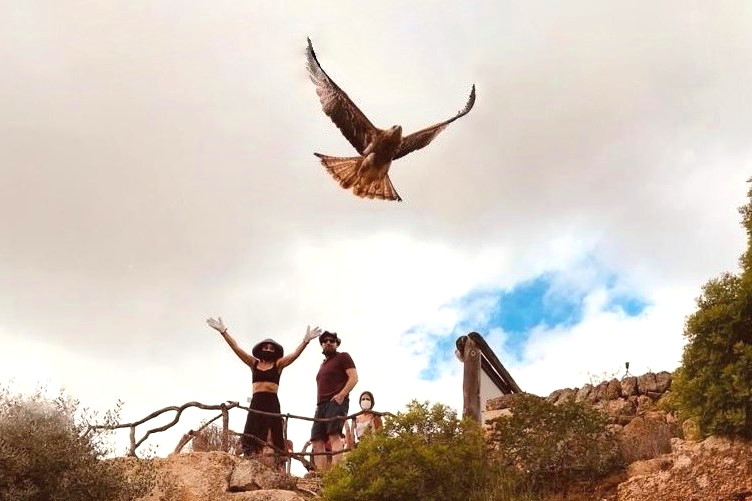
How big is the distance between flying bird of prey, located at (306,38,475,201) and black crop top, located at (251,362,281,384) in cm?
297

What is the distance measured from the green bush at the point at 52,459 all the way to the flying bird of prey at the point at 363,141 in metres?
5.15

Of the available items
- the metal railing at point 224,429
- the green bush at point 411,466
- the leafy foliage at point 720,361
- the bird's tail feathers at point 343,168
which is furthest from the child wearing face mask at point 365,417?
the leafy foliage at point 720,361

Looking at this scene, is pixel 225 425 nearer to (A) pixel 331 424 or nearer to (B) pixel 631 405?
(A) pixel 331 424

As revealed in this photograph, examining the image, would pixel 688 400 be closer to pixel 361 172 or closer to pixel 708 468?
pixel 708 468

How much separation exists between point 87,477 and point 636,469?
530cm

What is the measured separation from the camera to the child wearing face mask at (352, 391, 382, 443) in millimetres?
11445

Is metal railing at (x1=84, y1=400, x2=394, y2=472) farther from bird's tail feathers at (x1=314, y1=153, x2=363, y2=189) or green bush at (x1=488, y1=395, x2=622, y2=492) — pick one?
bird's tail feathers at (x1=314, y1=153, x2=363, y2=189)

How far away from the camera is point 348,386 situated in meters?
11.4

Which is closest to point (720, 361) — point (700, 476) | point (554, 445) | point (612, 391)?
point (700, 476)

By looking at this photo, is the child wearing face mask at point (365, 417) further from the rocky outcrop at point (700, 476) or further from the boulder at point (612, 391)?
the rocky outcrop at point (700, 476)

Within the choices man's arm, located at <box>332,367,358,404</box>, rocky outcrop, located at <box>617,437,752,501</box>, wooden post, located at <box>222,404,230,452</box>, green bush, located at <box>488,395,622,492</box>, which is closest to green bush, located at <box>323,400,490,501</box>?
green bush, located at <box>488,395,622,492</box>

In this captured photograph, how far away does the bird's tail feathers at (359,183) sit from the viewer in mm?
12977

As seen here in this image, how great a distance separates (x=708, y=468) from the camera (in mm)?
7934

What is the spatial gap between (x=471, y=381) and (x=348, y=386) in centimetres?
173
